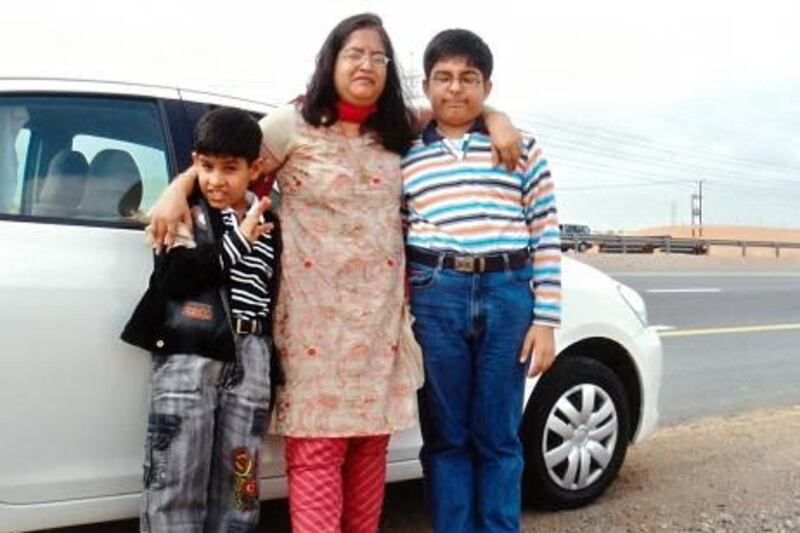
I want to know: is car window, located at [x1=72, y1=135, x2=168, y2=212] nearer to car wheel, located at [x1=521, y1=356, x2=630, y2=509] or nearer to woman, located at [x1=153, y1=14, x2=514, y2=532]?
woman, located at [x1=153, y1=14, x2=514, y2=532]

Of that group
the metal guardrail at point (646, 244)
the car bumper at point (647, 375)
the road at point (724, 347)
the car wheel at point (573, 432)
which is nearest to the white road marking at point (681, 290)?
the road at point (724, 347)

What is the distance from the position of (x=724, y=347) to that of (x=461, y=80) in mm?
7728

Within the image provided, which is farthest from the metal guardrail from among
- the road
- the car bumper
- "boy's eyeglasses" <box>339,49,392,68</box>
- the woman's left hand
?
"boy's eyeglasses" <box>339,49,392,68</box>

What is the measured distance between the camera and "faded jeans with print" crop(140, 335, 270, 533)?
2643 millimetres

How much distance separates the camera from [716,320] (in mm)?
12156

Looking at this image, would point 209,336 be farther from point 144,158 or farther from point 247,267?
point 144,158

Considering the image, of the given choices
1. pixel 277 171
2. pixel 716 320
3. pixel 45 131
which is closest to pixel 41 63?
pixel 45 131

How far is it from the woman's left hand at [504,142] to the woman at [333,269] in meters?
0.33

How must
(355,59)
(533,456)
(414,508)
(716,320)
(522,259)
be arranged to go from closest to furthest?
1. (355,59)
2. (522,259)
3. (533,456)
4. (414,508)
5. (716,320)

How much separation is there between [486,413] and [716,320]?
9.91 m

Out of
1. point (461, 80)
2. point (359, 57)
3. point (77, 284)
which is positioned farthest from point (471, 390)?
point (77, 284)

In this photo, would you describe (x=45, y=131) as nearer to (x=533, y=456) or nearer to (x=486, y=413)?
(x=486, y=413)

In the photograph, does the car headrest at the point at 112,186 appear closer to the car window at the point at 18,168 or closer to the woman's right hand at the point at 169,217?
the car window at the point at 18,168

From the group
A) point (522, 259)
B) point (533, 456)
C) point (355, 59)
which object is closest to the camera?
point (355, 59)
